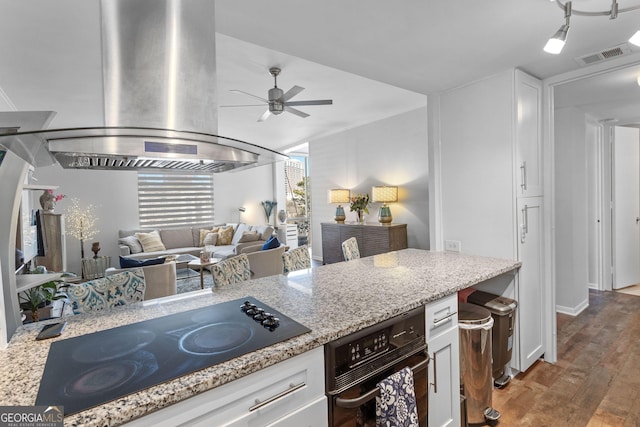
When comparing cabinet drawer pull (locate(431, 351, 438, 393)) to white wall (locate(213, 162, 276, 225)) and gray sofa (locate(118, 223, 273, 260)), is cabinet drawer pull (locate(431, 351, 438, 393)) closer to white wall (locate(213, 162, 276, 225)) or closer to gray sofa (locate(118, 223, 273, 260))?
gray sofa (locate(118, 223, 273, 260))

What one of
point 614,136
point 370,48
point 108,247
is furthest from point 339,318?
point 108,247

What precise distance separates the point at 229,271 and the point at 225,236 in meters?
4.94

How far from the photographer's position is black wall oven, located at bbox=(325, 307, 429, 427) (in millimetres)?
1171

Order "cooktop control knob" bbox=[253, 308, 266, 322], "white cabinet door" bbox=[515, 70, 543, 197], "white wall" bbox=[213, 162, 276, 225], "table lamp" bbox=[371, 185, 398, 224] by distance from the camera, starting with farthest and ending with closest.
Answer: "white wall" bbox=[213, 162, 276, 225] → "table lamp" bbox=[371, 185, 398, 224] → "white cabinet door" bbox=[515, 70, 543, 197] → "cooktop control knob" bbox=[253, 308, 266, 322]

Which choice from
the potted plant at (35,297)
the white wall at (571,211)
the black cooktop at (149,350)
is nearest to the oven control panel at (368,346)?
the black cooktop at (149,350)

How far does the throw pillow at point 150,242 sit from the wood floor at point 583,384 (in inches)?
229

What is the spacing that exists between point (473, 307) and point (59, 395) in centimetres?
208

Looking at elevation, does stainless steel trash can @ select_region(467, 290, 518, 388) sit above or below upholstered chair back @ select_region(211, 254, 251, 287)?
below

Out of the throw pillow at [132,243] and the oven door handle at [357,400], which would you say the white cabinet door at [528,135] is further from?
Answer: the throw pillow at [132,243]

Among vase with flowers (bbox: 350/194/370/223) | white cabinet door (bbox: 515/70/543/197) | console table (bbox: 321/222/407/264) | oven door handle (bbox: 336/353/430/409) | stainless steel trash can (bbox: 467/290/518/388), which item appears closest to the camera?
oven door handle (bbox: 336/353/430/409)

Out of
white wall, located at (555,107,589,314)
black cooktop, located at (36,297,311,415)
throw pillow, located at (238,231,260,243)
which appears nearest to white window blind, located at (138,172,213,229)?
throw pillow, located at (238,231,260,243)

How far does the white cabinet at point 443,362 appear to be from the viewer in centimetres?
157

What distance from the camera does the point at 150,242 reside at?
241 inches

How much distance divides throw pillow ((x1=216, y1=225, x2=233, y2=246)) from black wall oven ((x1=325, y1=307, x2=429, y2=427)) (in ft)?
19.2
